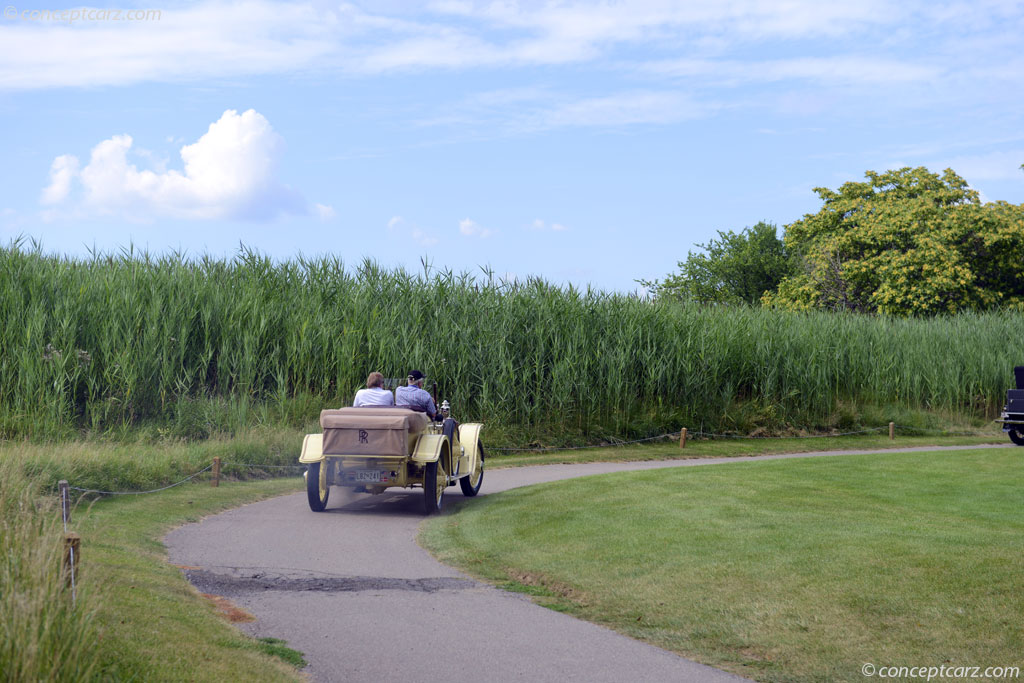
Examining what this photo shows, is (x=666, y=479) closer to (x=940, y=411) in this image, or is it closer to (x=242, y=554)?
(x=242, y=554)

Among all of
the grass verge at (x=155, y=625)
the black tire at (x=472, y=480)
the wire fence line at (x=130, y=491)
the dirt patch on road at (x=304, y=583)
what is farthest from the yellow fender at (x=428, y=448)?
the wire fence line at (x=130, y=491)

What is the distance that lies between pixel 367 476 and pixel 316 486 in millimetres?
746

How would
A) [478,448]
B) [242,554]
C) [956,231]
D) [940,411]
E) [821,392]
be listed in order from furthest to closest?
[956,231], [940,411], [821,392], [478,448], [242,554]

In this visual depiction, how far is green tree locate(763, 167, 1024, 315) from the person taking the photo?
141 feet

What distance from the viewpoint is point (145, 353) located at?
19.2 m

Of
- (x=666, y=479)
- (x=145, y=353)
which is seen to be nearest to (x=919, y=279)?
(x=666, y=479)

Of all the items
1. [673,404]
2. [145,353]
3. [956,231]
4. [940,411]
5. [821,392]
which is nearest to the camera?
[145,353]

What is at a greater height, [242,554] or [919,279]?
[919,279]

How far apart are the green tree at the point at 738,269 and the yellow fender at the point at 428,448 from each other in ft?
156

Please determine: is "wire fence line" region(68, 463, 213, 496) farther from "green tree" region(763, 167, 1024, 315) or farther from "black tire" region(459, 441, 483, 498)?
"green tree" region(763, 167, 1024, 315)

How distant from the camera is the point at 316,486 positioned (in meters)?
12.5

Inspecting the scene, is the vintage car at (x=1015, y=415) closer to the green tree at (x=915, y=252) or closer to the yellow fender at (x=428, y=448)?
the green tree at (x=915, y=252)

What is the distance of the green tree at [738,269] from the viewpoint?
2346 inches

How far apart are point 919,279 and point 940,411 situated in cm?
1502
